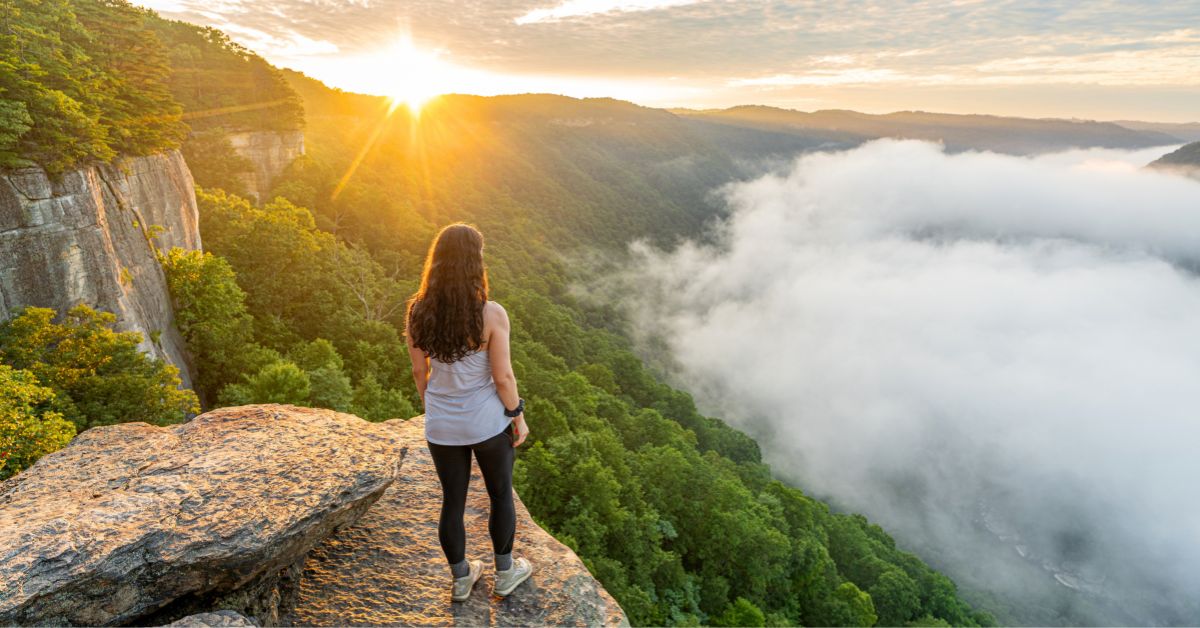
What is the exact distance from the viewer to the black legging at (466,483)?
4.98 m

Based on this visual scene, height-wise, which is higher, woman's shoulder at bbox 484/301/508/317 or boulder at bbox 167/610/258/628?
woman's shoulder at bbox 484/301/508/317

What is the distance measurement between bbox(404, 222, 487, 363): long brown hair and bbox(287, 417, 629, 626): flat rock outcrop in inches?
110

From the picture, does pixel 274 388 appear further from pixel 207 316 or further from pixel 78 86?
pixel 78 86

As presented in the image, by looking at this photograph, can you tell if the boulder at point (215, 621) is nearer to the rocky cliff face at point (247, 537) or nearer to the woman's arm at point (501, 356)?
the rocky cliff face at point (247, 537)

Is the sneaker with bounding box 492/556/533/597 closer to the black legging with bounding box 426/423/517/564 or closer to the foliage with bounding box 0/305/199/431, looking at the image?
the black legging with bounding box 426/423/517/564

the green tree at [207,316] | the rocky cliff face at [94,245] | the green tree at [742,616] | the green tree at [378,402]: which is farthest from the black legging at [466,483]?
the green tree at [742,616]

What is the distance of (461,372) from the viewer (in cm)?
482

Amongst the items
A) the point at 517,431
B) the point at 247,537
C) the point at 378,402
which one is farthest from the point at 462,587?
the point at 378,402

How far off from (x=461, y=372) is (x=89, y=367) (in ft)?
51.6

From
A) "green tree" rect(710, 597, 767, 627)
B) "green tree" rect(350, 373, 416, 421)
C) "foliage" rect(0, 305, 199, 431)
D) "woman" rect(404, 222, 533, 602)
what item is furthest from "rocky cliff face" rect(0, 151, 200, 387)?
"green tree" rect(710, 597, 767, 627)

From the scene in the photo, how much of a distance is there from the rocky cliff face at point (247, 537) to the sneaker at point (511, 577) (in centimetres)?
12

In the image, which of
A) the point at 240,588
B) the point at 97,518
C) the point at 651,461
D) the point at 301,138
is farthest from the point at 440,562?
the point at 301,138

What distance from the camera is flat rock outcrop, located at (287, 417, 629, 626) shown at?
5.54 metres

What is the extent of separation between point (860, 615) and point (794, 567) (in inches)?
197
